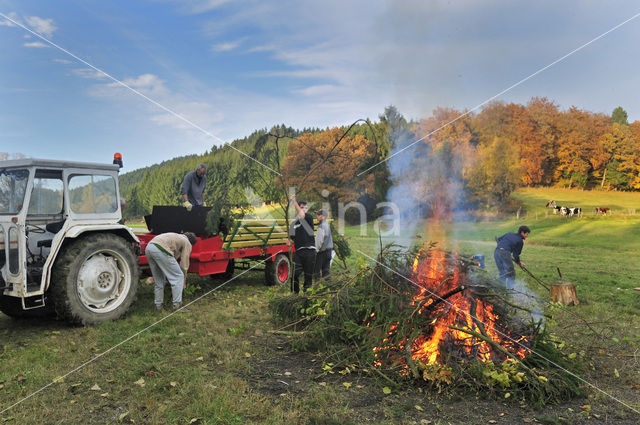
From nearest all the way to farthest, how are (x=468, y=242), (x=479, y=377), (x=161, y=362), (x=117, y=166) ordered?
(x=479, y=377) → (x=161, y=362) → (x=468, y=242) → (x=117, y=166)

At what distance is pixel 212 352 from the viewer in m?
5.54

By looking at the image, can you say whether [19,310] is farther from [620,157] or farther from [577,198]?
[620,157]

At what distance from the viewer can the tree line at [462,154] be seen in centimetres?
427

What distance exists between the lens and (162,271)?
24.9ft

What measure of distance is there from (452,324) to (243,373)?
247 centimetres

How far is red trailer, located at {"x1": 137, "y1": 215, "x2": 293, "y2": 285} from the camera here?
27.7ft

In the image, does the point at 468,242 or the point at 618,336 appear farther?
the point at 618,336

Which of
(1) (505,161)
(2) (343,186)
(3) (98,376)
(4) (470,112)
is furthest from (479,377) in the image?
(3) (98,376)

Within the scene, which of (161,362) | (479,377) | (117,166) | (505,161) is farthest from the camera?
(117,166)

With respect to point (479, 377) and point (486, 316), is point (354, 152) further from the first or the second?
point (479, 377)

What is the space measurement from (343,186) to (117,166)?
392cm

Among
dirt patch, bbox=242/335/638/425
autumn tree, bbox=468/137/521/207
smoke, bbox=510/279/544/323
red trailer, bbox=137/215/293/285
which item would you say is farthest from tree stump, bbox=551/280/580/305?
red trailer, bbox=137/215/293/285

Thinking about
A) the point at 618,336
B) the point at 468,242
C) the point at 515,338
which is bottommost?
the point at 618,336

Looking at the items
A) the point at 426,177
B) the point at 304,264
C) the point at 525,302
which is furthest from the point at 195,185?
the point at 525,302
